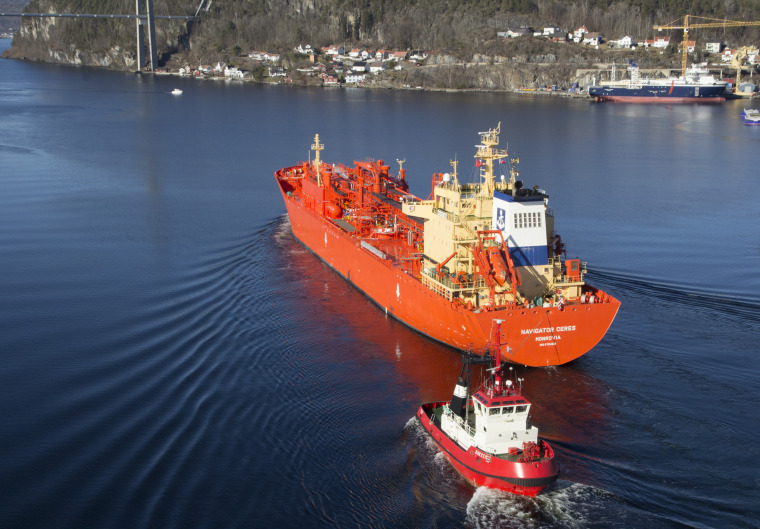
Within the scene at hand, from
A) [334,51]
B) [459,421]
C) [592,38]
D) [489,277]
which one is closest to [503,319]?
[489,277]

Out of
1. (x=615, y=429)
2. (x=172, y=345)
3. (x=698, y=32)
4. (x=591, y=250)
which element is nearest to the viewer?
(x=615, y=429)

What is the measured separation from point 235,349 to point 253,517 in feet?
31.1

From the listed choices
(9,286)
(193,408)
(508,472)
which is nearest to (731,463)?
(508,472)

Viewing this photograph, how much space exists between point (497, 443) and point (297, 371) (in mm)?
8534

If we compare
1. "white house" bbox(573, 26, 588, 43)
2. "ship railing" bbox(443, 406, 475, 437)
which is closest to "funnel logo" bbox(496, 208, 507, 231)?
"ship railing" bbox(443, 406, 475, 437)

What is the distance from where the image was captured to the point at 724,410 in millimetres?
21328

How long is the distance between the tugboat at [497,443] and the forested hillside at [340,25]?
11583 cm

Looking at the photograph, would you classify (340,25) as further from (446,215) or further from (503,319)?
(503,319)

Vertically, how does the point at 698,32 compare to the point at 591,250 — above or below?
above

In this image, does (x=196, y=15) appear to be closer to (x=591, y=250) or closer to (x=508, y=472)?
(x=591, y=250)

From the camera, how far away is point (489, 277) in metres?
24.4

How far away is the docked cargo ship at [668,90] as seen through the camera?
107812mm

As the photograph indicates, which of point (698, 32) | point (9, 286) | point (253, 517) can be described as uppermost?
point (698, 32)

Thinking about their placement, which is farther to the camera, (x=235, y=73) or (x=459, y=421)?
(x=235, y=73)
